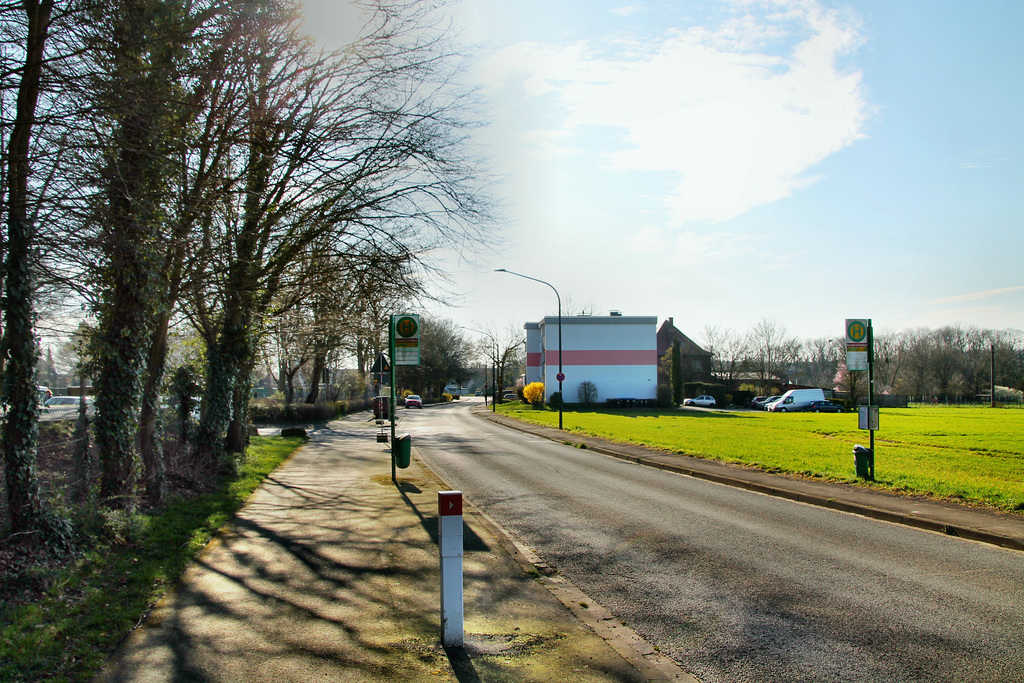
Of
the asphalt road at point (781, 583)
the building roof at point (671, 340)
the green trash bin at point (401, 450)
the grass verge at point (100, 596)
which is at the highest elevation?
the building roof at point (671, 340)

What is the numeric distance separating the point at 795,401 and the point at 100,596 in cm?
5690

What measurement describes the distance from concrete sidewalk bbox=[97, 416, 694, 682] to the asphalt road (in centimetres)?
52

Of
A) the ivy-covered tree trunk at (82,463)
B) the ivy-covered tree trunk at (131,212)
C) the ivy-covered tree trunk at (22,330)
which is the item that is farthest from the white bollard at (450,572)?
the ivy-covered tree trunk at (82,463)

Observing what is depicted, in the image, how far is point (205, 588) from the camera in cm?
609

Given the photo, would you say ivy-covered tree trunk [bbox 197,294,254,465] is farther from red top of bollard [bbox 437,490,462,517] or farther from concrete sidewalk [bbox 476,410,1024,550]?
concrete sidewalk [bbox 476,410,1024,550]

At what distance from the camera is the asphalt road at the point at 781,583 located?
4613 millimetres

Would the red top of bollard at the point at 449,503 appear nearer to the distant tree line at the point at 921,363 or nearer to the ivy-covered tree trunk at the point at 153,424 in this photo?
the ivy-covered tree trunk at the point at 153,424

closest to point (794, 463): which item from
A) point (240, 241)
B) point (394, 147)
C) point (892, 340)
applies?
point (394, 147)

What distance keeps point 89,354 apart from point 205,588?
181 inches

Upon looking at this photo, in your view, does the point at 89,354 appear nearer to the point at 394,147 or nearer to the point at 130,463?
the point at 130,463

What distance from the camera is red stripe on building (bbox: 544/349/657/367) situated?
201 feet

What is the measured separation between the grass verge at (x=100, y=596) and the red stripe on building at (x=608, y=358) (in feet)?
172

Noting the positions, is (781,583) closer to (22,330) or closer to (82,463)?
(22,330)

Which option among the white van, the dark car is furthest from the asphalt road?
the dark car
